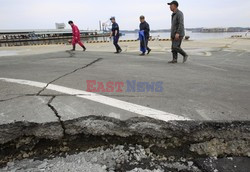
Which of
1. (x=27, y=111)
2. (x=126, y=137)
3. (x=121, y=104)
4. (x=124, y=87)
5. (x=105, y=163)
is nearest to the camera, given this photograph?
(x=105, y=163)

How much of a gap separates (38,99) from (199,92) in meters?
2.73

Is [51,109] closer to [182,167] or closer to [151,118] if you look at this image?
[151,118]

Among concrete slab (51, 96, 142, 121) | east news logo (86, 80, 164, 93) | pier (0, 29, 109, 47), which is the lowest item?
concrete slab (51, 96, 142, 121)

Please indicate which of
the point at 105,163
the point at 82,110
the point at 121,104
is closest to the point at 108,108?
the point at 121,104

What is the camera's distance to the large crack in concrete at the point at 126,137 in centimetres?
179

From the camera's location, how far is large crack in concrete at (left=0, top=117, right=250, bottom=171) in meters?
1.79

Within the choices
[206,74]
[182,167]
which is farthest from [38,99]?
[206,74]

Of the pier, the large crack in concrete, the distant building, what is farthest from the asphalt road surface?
the distant building

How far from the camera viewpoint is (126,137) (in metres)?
1.95

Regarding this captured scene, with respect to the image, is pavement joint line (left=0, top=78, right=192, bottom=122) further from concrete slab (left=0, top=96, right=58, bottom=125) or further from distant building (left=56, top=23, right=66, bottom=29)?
distant building (left=56, top=23, right=66, bottom=29)

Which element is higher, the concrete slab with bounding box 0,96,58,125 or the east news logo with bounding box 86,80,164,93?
the east news logo with bounding box 86,80,164,93

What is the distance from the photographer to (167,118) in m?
2.10

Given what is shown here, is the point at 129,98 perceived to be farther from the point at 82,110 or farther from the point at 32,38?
the point at 32,38

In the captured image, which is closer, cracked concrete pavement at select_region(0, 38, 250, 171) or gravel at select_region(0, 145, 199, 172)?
gravel at select_region(0, 145, 199, 172)
